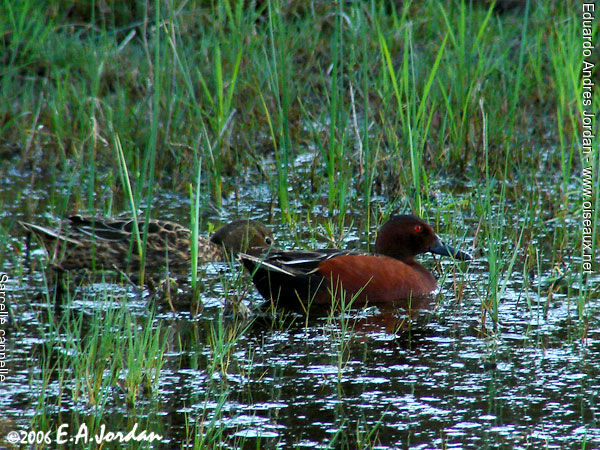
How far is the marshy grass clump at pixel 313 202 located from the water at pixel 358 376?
0.05 feet

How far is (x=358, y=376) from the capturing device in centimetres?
481

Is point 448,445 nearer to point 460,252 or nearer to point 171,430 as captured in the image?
point 171,430

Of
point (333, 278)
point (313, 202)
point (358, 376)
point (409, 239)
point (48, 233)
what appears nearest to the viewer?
point (358, 376)

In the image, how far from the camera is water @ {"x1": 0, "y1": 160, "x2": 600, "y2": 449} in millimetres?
4184

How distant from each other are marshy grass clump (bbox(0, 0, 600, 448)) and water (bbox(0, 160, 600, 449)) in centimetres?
2

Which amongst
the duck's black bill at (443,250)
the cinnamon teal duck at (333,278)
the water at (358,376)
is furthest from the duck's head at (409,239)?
the water at (358,376)

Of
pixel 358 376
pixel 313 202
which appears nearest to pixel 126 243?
pixel 313 202

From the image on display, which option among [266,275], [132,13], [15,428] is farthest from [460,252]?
[132,13]

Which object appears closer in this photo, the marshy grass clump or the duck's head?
the marshy grass clump

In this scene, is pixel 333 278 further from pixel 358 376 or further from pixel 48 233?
pixel 48 233

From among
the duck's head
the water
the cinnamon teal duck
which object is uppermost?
the duck's head

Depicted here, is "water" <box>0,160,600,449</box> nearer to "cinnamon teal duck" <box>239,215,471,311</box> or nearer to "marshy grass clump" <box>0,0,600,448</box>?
"marshy grass clump" <box>0,0,600,448</box>

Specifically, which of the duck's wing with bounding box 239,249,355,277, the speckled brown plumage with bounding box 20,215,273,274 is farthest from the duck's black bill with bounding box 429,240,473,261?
the speckled brown plumage with bounding box 20,215,273,274

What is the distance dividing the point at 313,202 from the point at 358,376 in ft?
9.60
